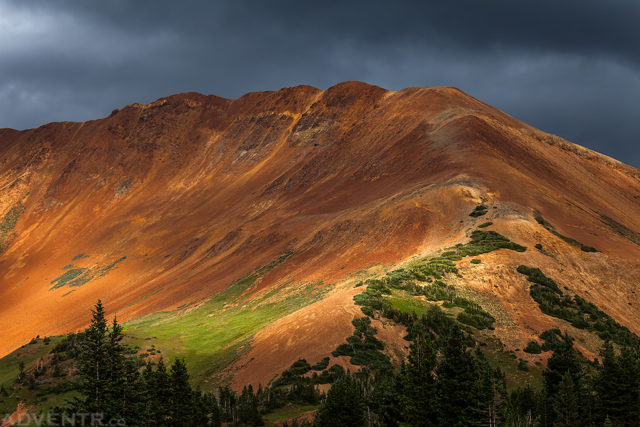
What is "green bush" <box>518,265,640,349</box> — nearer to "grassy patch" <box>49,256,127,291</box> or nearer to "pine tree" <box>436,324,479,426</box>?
"pine tree" <box>436,324,479,426</box>

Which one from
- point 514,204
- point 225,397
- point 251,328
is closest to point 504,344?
point 225,397

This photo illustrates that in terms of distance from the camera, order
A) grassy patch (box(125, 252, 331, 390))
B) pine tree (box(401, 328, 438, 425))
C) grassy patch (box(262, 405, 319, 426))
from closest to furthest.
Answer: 1. pine tree (box(401, 328, 438, 425))
2. grassy patch (box(262, 405, 319, 426))
3. grassy patch (box(125, 252, 331, 390))

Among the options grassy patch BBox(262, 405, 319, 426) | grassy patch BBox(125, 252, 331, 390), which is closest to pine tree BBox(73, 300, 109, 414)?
grassy patch BBox(262, 405, 319, 426)

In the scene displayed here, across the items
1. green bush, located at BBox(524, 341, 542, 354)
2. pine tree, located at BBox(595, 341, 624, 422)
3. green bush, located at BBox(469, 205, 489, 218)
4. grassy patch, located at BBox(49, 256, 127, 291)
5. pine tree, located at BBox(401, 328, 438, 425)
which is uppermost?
grassy patch, located at BBox(49, 256, 127, 291)

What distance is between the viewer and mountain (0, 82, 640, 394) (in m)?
29.9

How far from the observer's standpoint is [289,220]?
204ft

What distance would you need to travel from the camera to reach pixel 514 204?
43156 mm

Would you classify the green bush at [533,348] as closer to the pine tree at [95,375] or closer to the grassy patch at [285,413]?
the grassy patch at [285,413]

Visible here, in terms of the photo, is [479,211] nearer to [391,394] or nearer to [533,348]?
[533,348]

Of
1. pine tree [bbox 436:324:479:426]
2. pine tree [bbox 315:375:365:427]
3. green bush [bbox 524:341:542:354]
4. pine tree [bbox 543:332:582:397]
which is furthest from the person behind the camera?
green bush [bbox 524:341:542:354]

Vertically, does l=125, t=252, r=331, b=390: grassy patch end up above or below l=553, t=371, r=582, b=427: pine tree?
above

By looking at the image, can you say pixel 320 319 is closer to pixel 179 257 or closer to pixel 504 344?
pixel 504 344

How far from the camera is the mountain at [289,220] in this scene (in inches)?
1177

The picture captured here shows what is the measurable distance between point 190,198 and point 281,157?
2173 cm
